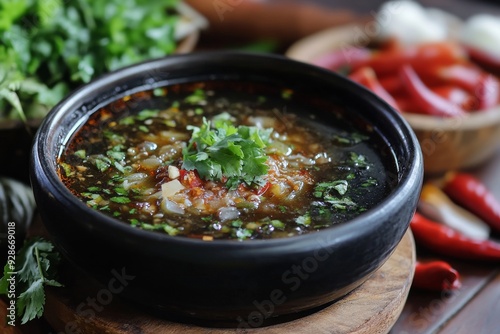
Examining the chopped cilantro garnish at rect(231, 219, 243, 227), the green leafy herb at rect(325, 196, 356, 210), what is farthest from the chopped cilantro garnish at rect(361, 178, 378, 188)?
the chopped cilantro garnish at rect(231, 219, 243, 227)

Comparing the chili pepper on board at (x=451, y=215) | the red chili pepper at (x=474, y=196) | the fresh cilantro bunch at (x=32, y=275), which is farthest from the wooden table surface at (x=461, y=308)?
the red chili pepper at (x=474, y=196)

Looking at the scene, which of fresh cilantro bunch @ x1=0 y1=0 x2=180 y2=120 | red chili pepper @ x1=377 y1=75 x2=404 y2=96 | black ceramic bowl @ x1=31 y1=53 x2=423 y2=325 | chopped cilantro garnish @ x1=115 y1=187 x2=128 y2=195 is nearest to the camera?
black ceramic bowl @ x1=31 y1=53 x2=423 y2=325

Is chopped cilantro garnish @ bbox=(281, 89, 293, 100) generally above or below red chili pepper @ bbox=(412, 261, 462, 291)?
above

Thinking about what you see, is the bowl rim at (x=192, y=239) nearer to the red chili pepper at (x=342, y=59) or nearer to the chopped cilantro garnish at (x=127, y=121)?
the chopped cilantro garnish at (x=127, y=121)

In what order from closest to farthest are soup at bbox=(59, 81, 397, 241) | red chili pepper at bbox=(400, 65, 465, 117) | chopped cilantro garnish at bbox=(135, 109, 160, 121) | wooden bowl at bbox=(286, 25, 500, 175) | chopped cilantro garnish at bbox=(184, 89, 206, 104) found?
soup at bbox=(59, 81, 397, 241), chopped cilantro garnish at bbox=(135, 109, 160, 121), chopped cilantro garnish at bbox=(184, 89, 206, 104), wooden bowl at bbox=(286, 25, 500, 175), red chili pepper at bbox=(400, 65, 465, 117)

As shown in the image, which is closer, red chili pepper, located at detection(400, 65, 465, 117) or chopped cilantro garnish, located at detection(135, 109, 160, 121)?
chopped cilantro garnish, located at detection(135, 109, 160, 121)

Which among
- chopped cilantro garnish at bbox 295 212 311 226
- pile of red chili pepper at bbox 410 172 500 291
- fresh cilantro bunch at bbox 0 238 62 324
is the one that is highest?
chopped cilantro garnish at bbox 295 212 311 226

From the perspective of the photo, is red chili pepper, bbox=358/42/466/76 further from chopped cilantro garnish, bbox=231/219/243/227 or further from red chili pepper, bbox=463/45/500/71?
chopped cilantro garnish, bbox=231/219/243/227

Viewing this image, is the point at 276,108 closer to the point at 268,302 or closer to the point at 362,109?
the point at 362,109
